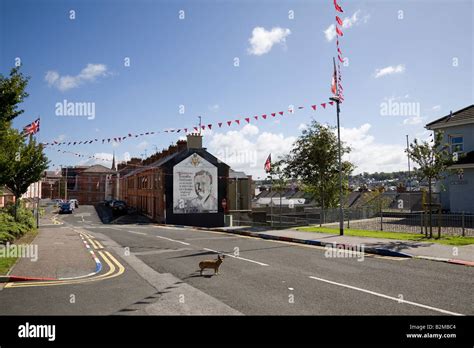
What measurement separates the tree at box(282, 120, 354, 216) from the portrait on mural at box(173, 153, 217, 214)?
53.1 ft

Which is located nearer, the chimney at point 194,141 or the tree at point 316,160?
the tree at point 316,160

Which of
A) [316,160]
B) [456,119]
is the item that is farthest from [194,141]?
[456,119]

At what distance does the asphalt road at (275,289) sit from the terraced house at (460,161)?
18333 millimetres

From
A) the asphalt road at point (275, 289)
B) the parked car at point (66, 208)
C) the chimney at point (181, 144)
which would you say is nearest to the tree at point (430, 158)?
the asphalt road at point (275, 289)

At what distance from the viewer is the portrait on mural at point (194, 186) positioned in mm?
43594

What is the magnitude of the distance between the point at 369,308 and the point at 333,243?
975 centimetres

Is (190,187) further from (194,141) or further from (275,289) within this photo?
(275,289)

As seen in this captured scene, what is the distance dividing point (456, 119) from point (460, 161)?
3.88 metres

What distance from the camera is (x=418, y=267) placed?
11.2 meters

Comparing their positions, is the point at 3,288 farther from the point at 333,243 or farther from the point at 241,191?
the point at 241,191

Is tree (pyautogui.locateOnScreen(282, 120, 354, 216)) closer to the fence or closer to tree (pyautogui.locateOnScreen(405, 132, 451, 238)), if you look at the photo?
the fence

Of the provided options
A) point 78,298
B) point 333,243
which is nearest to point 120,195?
point 333,243

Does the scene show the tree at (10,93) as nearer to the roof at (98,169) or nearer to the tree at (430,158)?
the tree at (430,158)

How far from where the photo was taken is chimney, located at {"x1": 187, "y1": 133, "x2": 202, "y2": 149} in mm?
45812
